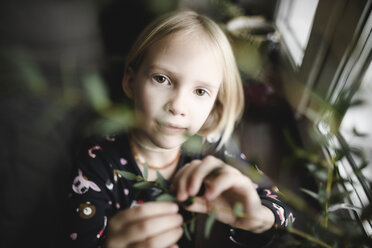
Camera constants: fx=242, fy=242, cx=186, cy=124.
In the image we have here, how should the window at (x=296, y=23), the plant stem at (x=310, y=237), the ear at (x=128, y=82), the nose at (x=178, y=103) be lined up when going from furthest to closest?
the window at (x=296, y=23)
the ear at (x=128, y=82)
the nose at (x=178, y=103)
the plant stem at (x=310, y=237)

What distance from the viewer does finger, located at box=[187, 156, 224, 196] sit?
13.0 inches

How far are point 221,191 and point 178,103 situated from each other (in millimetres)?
173

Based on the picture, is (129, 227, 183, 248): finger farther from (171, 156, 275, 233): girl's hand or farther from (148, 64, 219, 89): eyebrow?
(148, 64, 219, 89): eyebrow

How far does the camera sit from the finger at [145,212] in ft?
1.07

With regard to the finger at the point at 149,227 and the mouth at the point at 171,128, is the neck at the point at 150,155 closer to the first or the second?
the mouth at the point at 171,128

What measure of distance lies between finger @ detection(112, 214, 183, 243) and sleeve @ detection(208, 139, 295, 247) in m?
0.12

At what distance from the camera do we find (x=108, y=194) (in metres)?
0.63

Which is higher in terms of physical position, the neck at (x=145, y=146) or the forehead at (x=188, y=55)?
the forehead at (x=188, y=55)

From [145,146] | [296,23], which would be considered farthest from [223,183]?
[296,23]

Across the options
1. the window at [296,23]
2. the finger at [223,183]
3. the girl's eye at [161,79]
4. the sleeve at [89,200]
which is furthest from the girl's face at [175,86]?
the window at [296,23]

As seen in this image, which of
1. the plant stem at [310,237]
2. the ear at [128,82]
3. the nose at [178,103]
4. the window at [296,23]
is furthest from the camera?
the window at [296,23]

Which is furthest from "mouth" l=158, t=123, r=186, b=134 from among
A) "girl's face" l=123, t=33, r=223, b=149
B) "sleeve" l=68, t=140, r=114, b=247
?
"sleeve" l=68, t=140, r=114, b=247

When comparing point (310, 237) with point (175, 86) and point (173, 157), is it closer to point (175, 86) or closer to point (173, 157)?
point (175, 86)

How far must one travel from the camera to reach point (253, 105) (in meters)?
0.87
